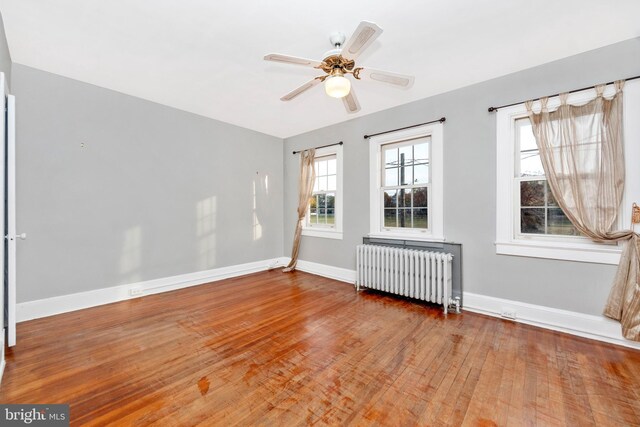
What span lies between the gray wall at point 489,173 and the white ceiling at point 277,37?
0.16 meters

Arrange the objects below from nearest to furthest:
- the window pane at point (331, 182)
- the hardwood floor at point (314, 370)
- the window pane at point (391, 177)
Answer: the hardwood floor at point (314, 370) < the window pane at point (391, 177) < the window pane at point (331, 182)

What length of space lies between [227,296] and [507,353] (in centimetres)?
330

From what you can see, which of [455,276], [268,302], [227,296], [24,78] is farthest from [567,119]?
[24,78]

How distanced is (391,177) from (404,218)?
666 millimetres

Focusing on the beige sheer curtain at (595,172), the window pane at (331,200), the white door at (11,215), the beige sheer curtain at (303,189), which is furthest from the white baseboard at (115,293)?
the beige sheer curtain at (595,172)

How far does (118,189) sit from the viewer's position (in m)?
3.52

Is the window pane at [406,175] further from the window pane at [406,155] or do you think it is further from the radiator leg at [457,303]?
the radiator leg at [457,303]

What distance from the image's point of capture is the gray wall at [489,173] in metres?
2.56

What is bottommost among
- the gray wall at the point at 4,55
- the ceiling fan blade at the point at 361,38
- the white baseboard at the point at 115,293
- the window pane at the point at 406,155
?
the white baseboard at the point at 115,293

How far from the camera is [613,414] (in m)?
1.63

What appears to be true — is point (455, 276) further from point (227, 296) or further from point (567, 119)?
point (227, 296)

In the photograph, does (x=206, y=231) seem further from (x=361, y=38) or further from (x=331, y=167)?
(x=361, y=38)

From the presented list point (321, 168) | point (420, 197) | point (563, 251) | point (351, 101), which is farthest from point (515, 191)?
point (321, 168)

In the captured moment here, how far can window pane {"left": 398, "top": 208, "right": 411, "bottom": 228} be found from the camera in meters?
3.93
